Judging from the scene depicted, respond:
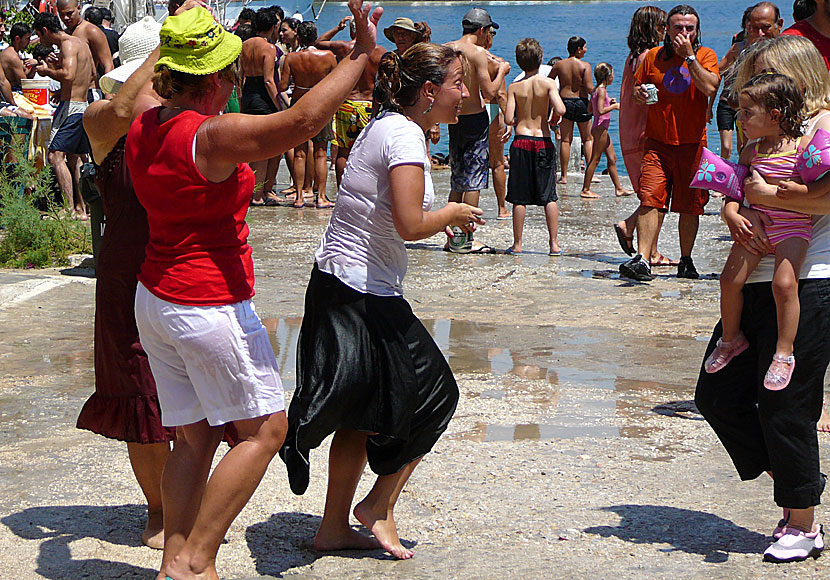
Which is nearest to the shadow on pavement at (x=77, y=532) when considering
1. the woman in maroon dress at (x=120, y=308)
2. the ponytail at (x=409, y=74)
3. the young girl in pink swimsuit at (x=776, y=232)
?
the woman in maroon dress at (x=120, y=308)

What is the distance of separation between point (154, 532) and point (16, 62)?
29.5ft

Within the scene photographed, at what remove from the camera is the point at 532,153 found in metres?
9.93

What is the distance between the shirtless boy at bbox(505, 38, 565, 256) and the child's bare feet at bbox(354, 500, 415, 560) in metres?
6.33

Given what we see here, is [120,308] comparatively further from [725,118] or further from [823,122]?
[725,118]

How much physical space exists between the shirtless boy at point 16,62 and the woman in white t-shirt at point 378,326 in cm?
892

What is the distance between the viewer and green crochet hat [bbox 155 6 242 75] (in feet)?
9.55

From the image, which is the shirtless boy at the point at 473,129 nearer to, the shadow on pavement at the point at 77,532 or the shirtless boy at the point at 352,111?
the shirtless boy at the point at 352,111

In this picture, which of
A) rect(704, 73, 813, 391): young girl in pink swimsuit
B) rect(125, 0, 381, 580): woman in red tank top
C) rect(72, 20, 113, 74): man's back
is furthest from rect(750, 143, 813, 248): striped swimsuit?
rect(72, 20, 113, 74): man's back

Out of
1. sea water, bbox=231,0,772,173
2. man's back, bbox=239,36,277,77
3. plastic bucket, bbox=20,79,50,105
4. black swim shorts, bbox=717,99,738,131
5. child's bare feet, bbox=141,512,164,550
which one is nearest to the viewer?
child's bare feet, bbox=141,512,164,550

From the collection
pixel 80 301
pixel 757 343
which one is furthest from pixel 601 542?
A: pixel 80 301

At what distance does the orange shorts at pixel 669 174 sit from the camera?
855 centimetres

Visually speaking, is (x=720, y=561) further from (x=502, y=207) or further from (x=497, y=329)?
(x=502, y=207)

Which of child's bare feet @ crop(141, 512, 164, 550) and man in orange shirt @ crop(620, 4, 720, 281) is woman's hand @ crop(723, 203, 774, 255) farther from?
man in orange shirt @ crop(620, 4, 720, 281)

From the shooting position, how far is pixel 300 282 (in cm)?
830
